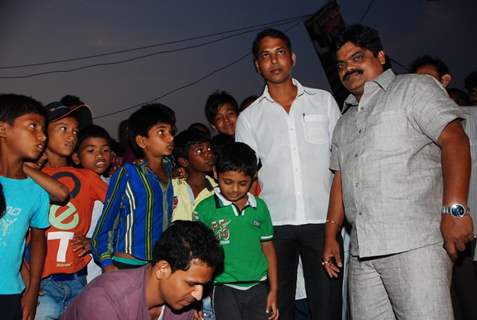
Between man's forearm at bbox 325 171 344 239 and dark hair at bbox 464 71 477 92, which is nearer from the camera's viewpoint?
man's forearm at bbox 325 171 344 239

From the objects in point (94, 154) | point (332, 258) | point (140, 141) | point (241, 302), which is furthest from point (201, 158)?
point (332, 258)

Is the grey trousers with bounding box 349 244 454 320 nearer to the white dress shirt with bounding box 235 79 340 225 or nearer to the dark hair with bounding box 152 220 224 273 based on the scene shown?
the white dress shirt with bounding box 235 79 340 225

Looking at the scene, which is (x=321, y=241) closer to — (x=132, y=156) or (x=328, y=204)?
(x=328, y=204)

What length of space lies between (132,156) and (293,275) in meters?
2.34

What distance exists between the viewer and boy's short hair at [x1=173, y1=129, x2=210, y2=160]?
4.49m

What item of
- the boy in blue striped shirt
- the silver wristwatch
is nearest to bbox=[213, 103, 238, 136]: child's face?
the boy in blue striped shirt

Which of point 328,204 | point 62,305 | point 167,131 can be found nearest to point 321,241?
point 328,204

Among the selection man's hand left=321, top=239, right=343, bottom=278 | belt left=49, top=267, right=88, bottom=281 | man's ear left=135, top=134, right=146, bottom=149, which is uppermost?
man's ear left=135, top=134, right=146, bottom=149

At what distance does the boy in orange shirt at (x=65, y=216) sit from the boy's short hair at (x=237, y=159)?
3.44 ft

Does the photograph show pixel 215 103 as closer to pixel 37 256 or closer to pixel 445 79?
pixel 445 79

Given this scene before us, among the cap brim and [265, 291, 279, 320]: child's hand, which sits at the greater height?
the cap brim

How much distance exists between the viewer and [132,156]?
16.3ft

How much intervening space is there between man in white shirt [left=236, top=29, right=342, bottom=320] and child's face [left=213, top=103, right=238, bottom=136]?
1.26m

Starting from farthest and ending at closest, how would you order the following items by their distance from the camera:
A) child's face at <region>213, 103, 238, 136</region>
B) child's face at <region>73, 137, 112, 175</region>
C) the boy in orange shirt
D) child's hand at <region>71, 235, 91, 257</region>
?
Result: child's face at <region>213, 103, 238, 136</region> → child's face at <region>73, 137, 112, 175</region> → child's hand at <region>71, 235, 91, 257</region> → the boy in orange shirt
